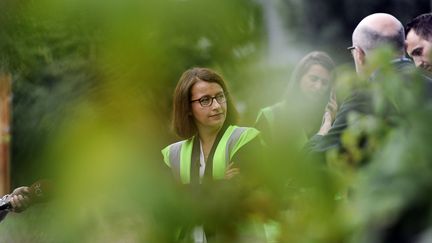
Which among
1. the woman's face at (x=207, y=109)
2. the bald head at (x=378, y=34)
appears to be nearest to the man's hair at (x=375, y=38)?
the bald head at (x=378, y=34)

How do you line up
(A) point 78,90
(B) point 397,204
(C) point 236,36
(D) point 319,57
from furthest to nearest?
(D) point 319,57 → (A) point 78,90 → (C) point 236,36 → (B) point 397,204

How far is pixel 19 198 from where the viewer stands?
363 centimetres

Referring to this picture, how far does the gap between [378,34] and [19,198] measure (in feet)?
4.31

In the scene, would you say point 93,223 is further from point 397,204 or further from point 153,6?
point 397,204

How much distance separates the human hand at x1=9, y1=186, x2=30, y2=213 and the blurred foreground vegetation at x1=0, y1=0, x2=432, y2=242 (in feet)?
4.83

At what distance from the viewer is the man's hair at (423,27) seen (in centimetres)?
450

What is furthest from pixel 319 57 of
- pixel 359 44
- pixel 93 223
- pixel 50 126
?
pixel 93 223

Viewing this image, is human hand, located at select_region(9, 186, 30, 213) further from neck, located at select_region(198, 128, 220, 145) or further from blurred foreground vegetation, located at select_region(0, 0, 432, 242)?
blurred foreground vegetation, located at select_region(0, 0, 432, 242)

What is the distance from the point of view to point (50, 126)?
199 cm

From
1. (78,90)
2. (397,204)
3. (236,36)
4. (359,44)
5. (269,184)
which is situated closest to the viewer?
(397,204)

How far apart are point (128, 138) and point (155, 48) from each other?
0.47 feet

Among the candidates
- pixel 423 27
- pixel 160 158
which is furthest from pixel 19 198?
pixel 160 158

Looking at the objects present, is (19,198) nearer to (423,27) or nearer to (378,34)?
(378,34)

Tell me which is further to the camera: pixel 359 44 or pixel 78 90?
pixel 359 44
